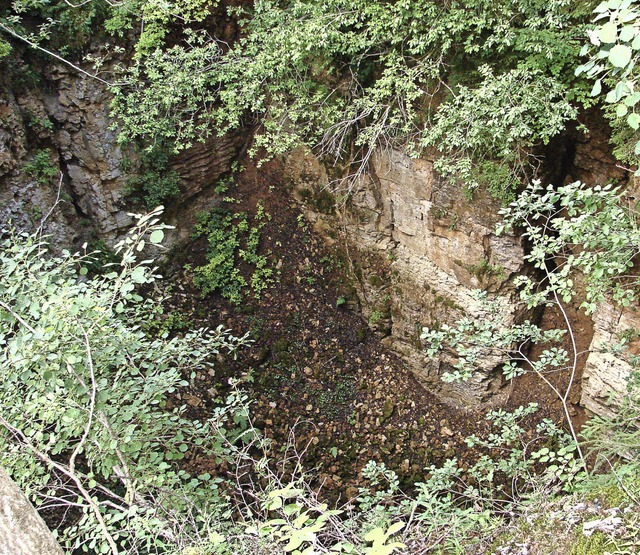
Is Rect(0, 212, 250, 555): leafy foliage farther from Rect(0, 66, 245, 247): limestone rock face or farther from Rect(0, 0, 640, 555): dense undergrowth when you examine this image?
Rect(0, 66, 245, 247): limestone rock face

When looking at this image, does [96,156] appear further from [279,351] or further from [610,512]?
[610,512]

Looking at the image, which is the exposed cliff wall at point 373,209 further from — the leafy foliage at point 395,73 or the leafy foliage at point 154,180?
the leafy foliage at point 395,73

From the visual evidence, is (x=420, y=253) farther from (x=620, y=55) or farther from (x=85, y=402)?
(x=620, y=55)

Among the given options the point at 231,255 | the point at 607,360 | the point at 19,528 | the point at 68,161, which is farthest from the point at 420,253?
the point at 19,528

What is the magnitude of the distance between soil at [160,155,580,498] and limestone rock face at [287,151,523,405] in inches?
12.1

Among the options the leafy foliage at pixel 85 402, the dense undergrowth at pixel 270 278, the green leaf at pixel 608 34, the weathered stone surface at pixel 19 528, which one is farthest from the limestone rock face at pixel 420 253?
the weathered stone surface at pixel 19 528

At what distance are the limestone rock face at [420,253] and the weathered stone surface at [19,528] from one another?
15.2 feet

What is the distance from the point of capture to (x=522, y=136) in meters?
4.09

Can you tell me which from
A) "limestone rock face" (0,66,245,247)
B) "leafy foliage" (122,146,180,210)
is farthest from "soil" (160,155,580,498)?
"limestone rock face" (0,66,245,247)

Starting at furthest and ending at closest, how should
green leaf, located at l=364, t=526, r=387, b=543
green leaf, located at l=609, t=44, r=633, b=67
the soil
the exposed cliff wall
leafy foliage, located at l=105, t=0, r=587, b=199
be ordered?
the soil → the exposed cliff wall → leafy foliage, located at l=105, t=0, r=587, b=199 → green leaf, located at l=364, t=526, r=387, b=543 → green leaf, located at l=609, t=44, r=633, b=67

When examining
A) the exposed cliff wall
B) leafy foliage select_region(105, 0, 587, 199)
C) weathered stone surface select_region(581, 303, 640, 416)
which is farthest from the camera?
the exposed cliff wall

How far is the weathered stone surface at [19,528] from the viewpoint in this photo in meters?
1.81

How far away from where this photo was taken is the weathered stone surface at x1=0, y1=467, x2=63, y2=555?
181 centimetres

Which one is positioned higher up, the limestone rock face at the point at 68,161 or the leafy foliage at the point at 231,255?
the limestone rock face at the point at 68,161
